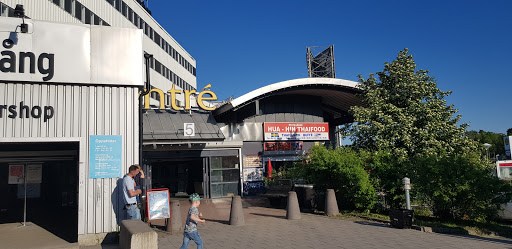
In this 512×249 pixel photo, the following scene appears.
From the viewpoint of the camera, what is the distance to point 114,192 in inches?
371

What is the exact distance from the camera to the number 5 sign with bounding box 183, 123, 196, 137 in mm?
18656

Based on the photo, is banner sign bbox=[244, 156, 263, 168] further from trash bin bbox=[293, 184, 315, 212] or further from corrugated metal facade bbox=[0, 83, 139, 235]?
corrugated metal facade bbox=[0, 83, 139, 235]

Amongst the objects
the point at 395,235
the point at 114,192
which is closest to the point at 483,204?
the point at 395,235

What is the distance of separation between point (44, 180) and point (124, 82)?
475 inches

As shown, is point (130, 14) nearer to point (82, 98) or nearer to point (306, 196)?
point (306, 196)

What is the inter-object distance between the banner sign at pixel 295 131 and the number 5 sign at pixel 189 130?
17.9 feet

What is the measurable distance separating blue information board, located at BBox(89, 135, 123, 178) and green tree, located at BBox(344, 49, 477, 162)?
1159 centimetres

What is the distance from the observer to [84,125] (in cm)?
939

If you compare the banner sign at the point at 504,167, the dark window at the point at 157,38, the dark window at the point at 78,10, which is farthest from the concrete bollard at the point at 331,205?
the dark window at the point at 157,38

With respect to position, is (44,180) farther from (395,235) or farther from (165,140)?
(395,235)

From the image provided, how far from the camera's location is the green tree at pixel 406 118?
55.2 ft

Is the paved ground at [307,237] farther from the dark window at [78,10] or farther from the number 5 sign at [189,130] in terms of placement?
the dark window at [78,10]

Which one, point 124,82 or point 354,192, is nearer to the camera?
point 124,82

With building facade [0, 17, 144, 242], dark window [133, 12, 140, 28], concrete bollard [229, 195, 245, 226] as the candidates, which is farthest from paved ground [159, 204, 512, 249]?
dark window [133, 12, 140, 28]
